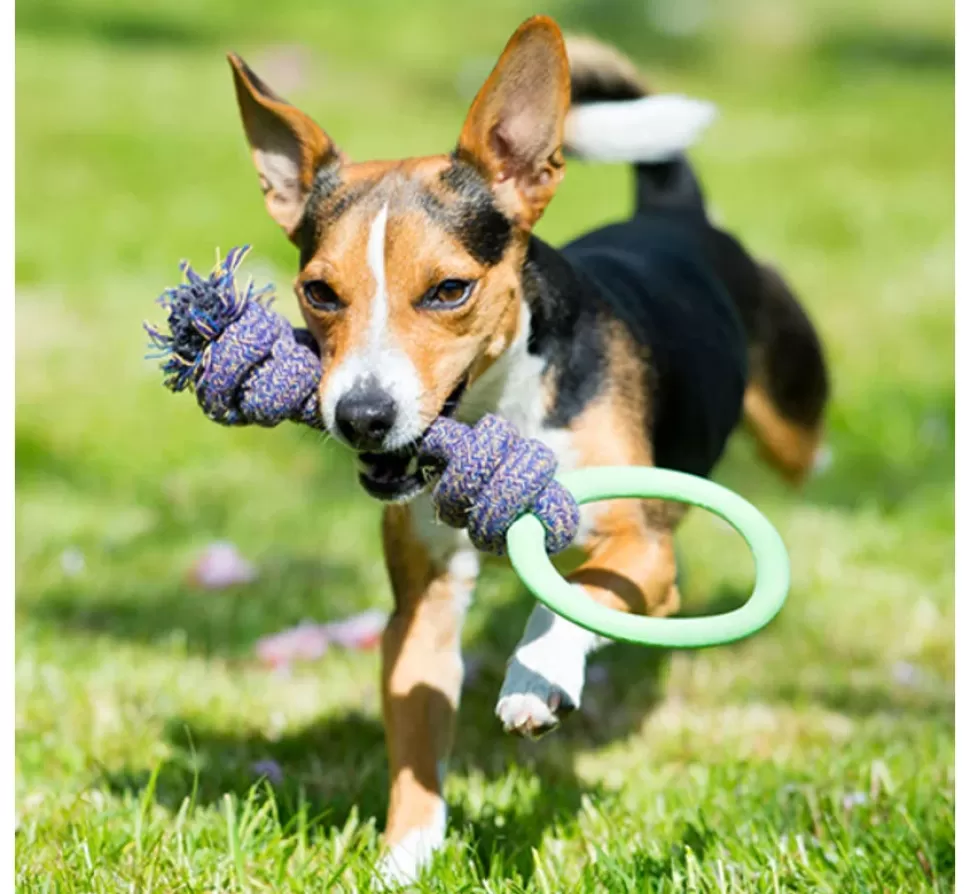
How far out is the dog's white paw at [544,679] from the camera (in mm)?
3174

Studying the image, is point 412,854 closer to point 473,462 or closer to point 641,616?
point 641,616

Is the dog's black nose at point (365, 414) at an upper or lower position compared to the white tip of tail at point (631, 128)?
lower

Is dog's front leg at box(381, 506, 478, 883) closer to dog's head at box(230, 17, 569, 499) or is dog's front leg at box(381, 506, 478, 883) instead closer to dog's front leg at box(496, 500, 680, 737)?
dog's front leg at box(496, 500, 680, 737)

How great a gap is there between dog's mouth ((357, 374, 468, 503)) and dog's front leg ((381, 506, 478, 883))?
0.49 m

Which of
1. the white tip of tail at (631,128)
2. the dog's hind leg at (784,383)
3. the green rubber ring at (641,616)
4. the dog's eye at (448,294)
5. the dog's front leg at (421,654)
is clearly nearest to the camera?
the green rubber ring at (641,616)

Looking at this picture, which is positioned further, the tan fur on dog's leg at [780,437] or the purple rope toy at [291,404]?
the tan fur on dog's leg at [780,437]

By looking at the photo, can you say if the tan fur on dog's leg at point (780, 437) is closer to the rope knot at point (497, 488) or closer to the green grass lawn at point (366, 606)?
the green grass lawn at point (366, 606)

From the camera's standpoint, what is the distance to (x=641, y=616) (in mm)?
3129

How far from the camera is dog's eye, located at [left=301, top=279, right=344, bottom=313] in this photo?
135 inches

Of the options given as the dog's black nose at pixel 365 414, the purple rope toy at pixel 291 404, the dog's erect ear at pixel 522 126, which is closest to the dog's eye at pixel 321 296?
the purple rope toy at pixel 291 404

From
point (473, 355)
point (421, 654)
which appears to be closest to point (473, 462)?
point (473, 355)

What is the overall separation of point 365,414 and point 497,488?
32 centimetres

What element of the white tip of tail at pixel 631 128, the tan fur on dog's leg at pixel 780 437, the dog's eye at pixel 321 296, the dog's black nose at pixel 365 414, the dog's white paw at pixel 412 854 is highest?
the white tip of tail at pixel 631 128

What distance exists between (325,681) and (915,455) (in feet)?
13.3
